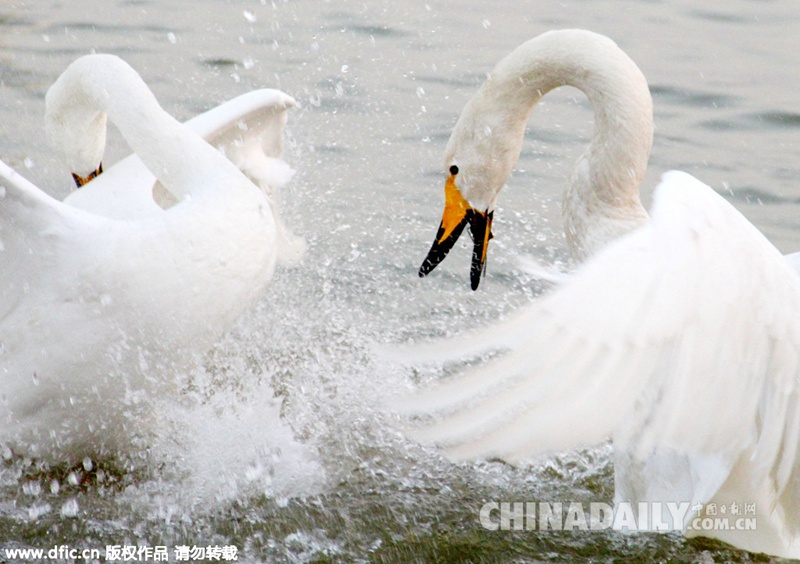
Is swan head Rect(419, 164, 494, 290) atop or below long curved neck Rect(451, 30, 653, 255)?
below

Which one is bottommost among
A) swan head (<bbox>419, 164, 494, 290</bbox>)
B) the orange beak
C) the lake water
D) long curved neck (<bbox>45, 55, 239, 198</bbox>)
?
the lake water

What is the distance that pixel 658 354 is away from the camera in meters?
2.38

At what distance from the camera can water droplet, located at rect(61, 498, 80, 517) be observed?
142 inches

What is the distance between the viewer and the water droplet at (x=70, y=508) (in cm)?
361

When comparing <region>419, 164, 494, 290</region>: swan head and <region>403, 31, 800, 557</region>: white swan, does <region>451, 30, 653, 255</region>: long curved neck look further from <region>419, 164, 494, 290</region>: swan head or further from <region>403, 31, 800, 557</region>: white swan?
<region>419, 164, 494, 290</region>: swan head

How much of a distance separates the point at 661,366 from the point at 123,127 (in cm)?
230

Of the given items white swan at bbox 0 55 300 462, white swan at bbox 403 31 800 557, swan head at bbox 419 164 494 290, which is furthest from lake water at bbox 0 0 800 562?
swan head at bbox 419 164 494 290

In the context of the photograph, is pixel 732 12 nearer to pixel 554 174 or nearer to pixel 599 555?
pixel 554 174

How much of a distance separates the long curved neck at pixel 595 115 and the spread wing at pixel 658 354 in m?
1.05

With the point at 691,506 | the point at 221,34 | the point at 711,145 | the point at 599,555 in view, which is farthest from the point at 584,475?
the point at 221,34

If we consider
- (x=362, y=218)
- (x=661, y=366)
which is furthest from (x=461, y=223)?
(x=661, y=366)

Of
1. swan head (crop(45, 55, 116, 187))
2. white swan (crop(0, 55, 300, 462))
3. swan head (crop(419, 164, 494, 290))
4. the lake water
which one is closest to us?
white swan (crop(0, 55, 300, 462))

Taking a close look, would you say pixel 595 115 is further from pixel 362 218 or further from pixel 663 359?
pixel 362 218

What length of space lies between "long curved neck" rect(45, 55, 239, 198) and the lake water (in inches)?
24.5
